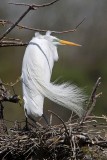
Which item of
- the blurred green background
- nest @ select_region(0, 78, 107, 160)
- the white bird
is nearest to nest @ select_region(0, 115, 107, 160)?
nest @ select_region(0, 78, 107, 160)

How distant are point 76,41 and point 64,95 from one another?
8613 millimetres

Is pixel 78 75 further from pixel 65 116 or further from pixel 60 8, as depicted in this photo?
pixel 65 116

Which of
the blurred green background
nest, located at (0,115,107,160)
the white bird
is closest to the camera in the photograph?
nest, located at (0,115,107,160)

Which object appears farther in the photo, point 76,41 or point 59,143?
point 76,41

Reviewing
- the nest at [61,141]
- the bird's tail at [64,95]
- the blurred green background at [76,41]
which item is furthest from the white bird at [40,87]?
the blurred green background at [76,41]

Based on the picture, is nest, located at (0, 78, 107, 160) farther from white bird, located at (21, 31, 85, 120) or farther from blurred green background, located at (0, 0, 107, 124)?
blurred green background, located at (0, 0, 107, 124)

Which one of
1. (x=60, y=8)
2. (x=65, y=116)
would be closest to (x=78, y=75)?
(x=60, y=8)

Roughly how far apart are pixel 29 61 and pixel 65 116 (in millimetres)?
7007

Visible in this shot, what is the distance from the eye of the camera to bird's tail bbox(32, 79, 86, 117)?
15.0 feet

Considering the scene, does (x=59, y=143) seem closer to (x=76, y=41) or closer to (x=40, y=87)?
(x=40, y=87)

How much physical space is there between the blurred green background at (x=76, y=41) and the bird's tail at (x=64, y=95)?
6611 mm

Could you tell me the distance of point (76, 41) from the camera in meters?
13.2

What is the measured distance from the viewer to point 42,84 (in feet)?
15.0

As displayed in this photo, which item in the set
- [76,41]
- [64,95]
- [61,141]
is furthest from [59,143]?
[76,41]
